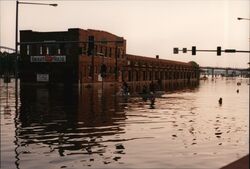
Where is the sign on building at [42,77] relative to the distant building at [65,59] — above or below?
below

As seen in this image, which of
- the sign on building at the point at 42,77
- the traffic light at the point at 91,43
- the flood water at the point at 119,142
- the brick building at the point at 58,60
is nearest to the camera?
the flood water at the point at 119,142

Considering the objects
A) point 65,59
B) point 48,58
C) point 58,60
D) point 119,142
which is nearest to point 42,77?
point 48,58

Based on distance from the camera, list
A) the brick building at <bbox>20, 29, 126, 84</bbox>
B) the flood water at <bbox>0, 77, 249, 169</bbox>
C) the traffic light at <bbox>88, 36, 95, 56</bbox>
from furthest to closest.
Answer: the brick building at <bbox>20, 29, 126, 84</bbox> < the traffic light at <bbox>88, 36, 95, 56</bbox> < the flood water at <bbox>0, 77, 249, 169</bbox>

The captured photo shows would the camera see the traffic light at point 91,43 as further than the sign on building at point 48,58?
No

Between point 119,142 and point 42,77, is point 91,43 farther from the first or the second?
point 42,77

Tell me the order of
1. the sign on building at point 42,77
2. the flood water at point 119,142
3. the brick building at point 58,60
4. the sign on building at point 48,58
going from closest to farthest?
the flood water at point 119,142, the brick building at point 58,60, the sign on building at point 48,58, the sign on building at point 42,77

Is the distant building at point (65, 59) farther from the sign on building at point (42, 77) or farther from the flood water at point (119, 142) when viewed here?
the flood water at point (119, 142)

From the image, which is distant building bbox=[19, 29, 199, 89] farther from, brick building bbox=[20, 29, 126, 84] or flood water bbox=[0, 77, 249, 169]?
flood water bbox=[0, 77, 249, 169]

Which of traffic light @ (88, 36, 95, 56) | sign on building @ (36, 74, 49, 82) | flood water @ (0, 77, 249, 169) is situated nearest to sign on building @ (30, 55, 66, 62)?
sign on building @ (36, 74, 49, 82)

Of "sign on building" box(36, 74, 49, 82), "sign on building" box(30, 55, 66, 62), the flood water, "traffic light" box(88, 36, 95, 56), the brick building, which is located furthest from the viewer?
"sign on building" box(36, 74, 49, 82)

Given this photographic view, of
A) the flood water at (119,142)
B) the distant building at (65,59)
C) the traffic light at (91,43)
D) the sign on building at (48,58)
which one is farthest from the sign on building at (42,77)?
the flood water at (119,142)

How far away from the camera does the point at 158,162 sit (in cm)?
1420

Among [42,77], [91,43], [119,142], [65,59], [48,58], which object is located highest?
[48,58]

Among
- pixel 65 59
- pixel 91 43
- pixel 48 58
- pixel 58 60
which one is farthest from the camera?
pixel 48 58
